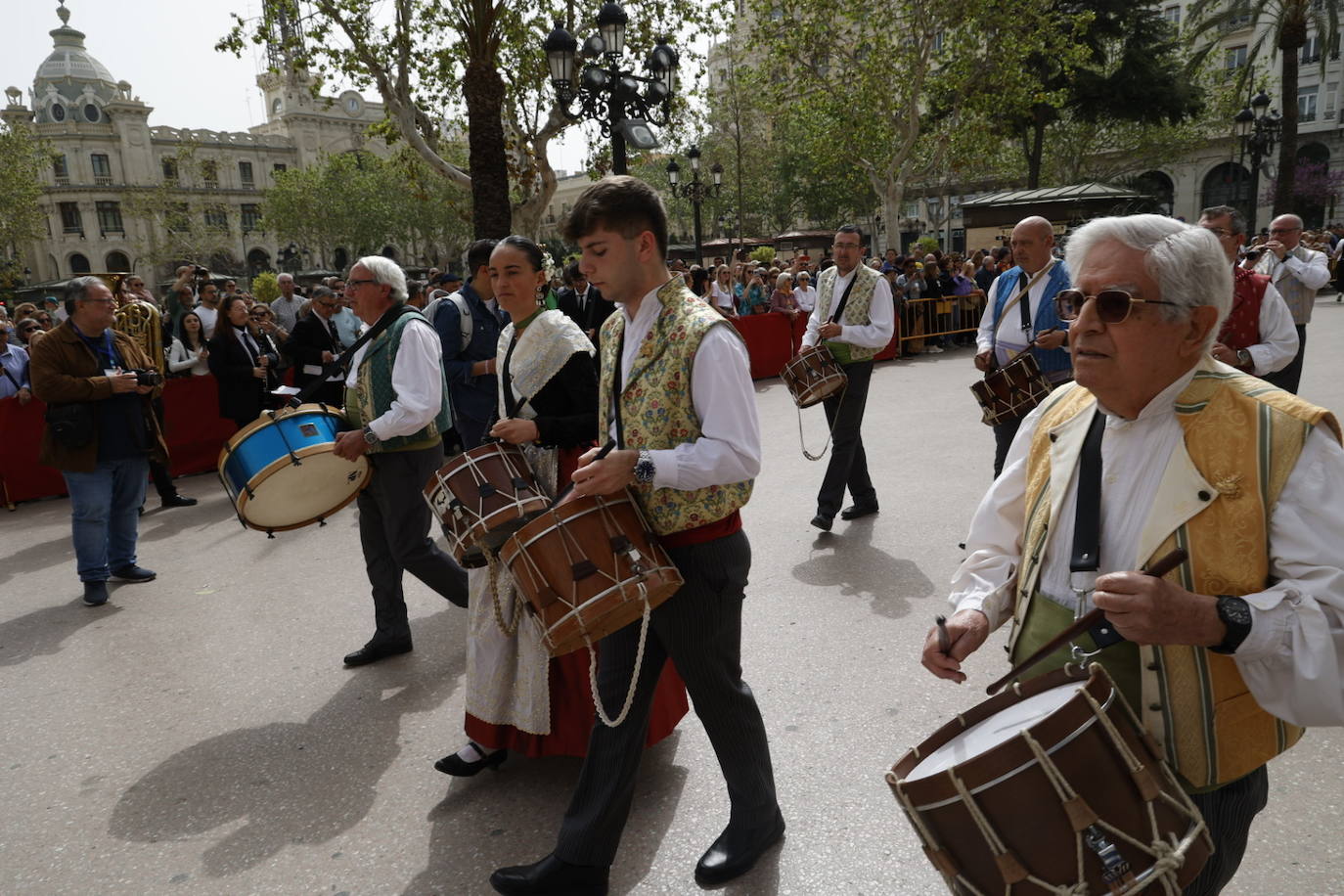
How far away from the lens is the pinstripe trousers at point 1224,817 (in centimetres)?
163

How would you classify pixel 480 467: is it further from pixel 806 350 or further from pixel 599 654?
pixel 806 350

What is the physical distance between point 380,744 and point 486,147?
10.2 meters

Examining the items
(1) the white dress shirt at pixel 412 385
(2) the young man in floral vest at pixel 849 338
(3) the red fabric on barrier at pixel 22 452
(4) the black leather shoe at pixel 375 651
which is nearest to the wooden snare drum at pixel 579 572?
(1) the white dress shirt at pixel 412 385

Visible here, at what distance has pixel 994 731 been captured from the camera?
5.10ft

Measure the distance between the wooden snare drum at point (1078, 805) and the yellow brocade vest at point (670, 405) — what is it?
3.77 ft

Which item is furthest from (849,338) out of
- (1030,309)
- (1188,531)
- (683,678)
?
(1188,531)

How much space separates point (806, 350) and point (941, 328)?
37.1 ft

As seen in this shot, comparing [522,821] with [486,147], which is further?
[486,147]

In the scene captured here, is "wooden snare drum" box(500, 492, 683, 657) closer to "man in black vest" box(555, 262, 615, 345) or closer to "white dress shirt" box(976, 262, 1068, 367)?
"white dress shirt" box(976, 262, 1068, 367)

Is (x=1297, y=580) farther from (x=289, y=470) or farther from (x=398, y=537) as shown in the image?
(x=289, y=470)

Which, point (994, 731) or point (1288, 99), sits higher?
point (1288, 99)

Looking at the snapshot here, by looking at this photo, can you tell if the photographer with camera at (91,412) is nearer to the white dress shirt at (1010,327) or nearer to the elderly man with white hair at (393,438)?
the elderly man with white hair at (393,438)

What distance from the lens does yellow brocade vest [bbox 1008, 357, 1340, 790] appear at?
1.47 metres

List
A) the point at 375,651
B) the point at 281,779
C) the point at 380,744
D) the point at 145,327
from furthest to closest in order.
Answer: the point at 145,327
the point at 375,651
the point at 380,744
the point at 281,779
